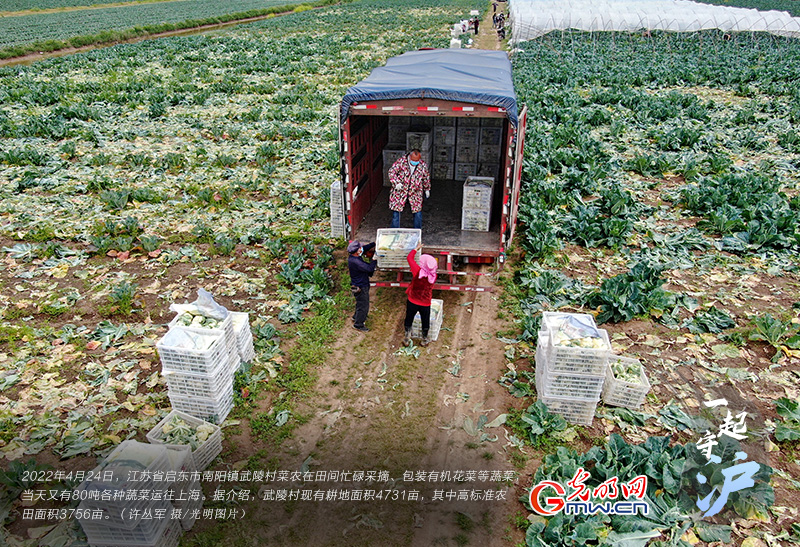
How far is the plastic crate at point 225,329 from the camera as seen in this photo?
6.99 metres

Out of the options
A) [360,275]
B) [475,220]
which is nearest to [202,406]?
[360,275]

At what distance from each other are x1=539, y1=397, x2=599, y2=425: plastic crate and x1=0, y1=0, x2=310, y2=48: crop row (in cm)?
4982

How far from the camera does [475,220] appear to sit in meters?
10.5

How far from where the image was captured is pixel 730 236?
12148mm

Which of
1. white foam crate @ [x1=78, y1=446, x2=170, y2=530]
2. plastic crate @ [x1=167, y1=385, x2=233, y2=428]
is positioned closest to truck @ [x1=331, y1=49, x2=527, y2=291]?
plastic crate @ [x1=167, y1=385, x2=233, y2=428]

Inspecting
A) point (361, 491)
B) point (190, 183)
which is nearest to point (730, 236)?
point (361, 491)

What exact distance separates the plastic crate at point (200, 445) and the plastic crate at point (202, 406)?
0.22 metres

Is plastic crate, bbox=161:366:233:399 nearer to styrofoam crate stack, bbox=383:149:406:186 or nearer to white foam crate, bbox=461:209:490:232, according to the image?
white foam crate, bbox=461:209:490:232

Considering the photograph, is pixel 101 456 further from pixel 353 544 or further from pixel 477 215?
pixel 477 215

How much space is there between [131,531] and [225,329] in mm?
2723

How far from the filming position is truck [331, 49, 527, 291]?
883cm

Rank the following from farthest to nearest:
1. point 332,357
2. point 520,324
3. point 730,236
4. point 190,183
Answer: point 190,183 → point 730,236 → point 520,324 → point 332,357

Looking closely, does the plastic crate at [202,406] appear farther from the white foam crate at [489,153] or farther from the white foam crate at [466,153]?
the white foam crate at [489,153]

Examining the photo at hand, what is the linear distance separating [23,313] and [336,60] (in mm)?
30676
